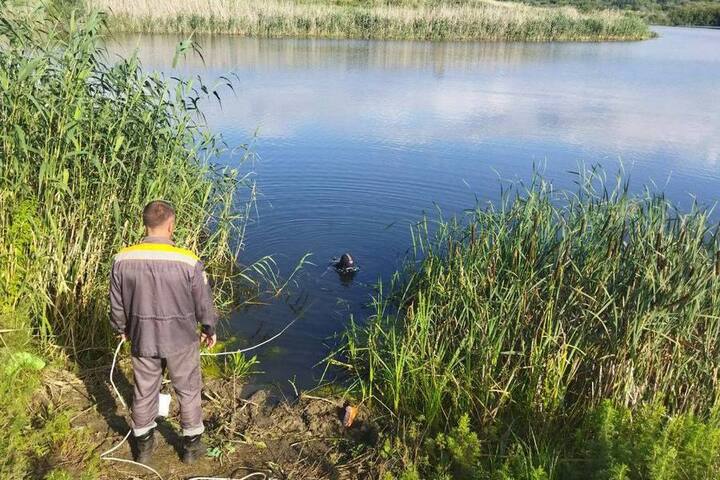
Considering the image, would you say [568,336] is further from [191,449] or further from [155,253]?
[155,253]

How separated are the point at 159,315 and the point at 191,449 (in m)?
1.00

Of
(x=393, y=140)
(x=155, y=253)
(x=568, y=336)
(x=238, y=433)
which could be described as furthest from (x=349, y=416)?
(x=393, y=140)

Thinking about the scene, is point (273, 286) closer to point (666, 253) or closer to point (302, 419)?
point (302, 419)

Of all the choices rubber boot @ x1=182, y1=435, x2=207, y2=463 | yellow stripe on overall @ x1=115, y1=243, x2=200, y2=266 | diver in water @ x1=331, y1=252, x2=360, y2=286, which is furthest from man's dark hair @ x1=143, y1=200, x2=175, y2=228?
diver in water @ x1=331, y1=252, x2=360, y2=286

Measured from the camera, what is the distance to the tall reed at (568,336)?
4.04 meters

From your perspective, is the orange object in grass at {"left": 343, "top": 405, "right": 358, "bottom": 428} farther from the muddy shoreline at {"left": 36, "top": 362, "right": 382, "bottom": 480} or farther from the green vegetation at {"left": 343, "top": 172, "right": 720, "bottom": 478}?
the green vegetation at {"left": 343, "top": 172, "right": 720, "bottom": 478}

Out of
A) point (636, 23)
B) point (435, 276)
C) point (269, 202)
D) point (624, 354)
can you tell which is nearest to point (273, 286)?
point (435, 276)

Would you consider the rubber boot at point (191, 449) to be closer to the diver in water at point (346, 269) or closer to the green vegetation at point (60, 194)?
the green vegetation at point (60, 194)

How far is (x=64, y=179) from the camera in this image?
177 inches

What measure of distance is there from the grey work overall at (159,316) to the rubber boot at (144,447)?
0.05 meters

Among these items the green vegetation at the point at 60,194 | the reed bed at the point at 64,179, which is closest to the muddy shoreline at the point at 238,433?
the green vegetation at the point at 60,194

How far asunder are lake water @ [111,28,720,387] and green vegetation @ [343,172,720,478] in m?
1.33

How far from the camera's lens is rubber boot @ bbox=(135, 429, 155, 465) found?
12.0 ft

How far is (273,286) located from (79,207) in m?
2.61
